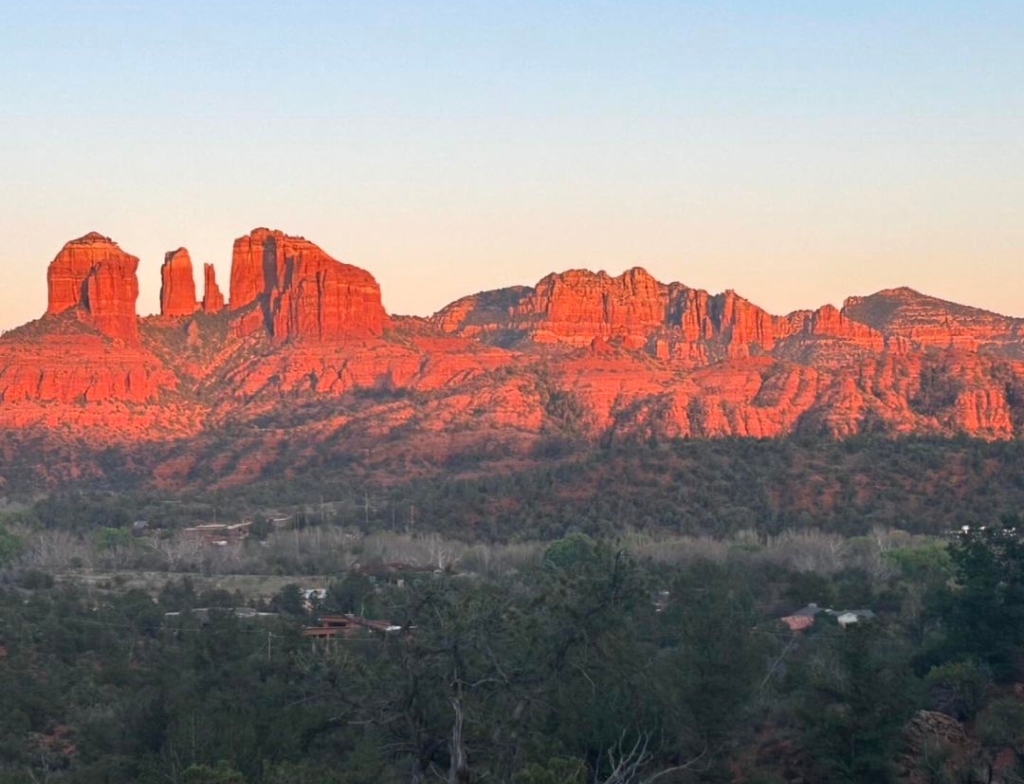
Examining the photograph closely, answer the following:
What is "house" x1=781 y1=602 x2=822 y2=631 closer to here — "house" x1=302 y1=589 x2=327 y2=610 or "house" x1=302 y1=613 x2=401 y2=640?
"house" x1=302 y1=613 x2=401 y2=640

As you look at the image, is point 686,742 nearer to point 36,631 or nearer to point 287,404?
point 36,631

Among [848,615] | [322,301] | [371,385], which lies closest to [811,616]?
[848,615]

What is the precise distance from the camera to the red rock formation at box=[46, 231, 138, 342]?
186375 mm

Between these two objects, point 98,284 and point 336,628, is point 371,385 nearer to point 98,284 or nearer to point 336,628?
point 98,284

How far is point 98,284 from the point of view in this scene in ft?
610

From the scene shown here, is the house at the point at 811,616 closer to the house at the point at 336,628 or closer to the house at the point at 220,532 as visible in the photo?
the house at the point at 336,628

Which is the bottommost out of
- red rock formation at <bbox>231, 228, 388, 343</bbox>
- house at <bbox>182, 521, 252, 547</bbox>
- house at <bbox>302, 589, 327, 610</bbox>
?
house at <bbox>182, 521, 252, 547</bbox>

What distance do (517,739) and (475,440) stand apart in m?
120

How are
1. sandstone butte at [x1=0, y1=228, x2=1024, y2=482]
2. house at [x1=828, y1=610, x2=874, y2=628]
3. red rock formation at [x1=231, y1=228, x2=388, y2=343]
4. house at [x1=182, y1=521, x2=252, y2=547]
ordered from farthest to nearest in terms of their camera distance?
red rock formation at [x1=231, y1=228, x2=388, y2=343] < sandstone butte at [x1=0, y1=228, x2=1024, y2=482] < house at [x1=182, y1=521, x2=252, y2=547] < house at [x1=828, y1=610, x2=874, y2=628]

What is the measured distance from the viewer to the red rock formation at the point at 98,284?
7338 inches

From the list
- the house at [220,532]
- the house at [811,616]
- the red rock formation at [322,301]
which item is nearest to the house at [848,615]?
the house at [811,616]

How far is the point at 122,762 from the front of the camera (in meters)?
40.2

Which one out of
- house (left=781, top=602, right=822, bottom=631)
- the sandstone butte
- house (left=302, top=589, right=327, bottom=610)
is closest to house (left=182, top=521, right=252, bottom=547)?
house (left=302, top=589, right=327, bottom=610)

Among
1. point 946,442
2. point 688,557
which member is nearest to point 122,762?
point 688,557
